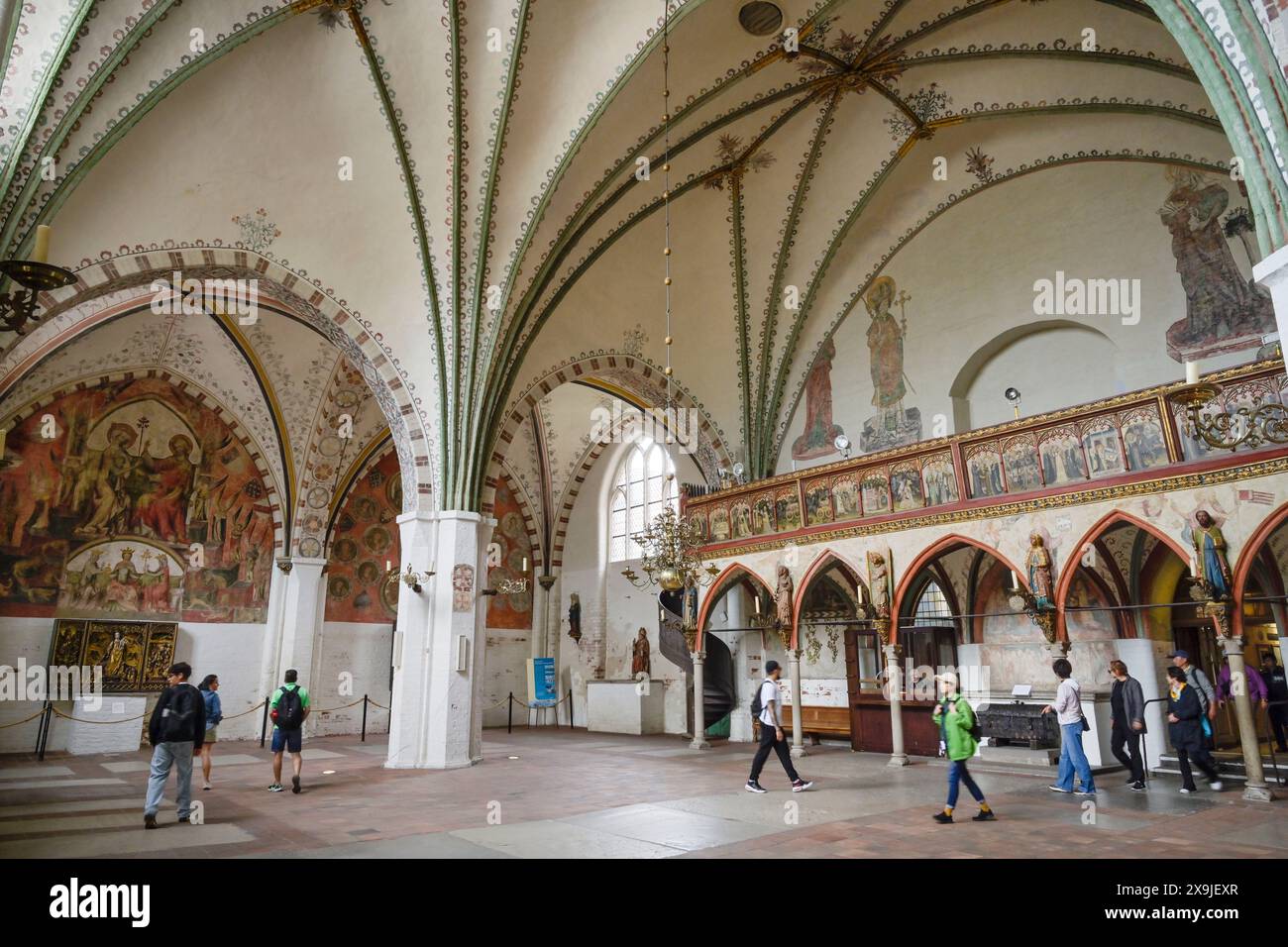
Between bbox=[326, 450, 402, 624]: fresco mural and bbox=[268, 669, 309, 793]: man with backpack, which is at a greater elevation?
bbox=[326, 450, 402, 624]: fresco mural

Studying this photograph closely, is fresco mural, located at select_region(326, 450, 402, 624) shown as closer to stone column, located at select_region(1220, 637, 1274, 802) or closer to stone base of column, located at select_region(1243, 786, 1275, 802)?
stone column, located at select_region(1220, 637, 1274, 802)

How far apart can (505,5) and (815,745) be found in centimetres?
1336

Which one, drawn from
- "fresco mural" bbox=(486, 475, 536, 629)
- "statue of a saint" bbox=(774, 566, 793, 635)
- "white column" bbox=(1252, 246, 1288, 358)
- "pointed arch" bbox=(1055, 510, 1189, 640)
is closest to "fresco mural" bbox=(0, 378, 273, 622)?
"fresco mural" bbox=(486, 475, 536, 629)

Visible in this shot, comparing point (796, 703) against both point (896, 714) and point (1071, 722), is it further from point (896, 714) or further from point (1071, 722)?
point (1071, 722)

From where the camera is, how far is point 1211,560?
29.9 feet

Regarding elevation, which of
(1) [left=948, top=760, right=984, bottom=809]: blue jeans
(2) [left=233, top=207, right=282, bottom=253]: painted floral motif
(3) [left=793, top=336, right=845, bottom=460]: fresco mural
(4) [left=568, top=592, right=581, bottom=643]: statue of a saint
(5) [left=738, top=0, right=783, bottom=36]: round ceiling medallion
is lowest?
(1) [left=948, top=760, right=984, bottom=809]: blue jeans

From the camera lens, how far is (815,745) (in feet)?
51.2

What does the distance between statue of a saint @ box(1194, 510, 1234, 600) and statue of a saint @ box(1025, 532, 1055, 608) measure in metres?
1.64

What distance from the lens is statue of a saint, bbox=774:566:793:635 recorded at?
44.8 ft

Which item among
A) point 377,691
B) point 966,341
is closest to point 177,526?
point 377,691

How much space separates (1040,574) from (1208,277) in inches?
208

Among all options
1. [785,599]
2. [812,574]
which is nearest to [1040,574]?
[812,574]

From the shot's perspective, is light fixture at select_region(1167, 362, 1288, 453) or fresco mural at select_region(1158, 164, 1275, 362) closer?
light fixture at select_region(1167, 362, 1288, 453)

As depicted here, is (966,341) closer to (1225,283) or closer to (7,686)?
(1225,283)
